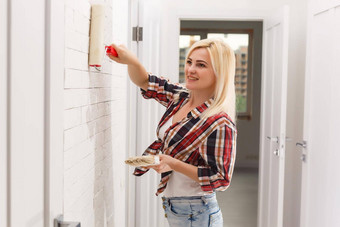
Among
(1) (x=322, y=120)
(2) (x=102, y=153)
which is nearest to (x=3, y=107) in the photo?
(2) (x=102, y=153)

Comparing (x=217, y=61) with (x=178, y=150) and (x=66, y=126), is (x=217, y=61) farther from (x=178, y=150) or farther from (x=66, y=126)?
(x=66, y=126)

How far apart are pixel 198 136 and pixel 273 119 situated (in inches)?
77.9

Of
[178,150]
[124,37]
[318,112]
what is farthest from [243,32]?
[178,150]

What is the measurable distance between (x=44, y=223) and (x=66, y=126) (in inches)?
13.3

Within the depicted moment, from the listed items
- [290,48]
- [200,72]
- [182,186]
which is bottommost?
[182,186]

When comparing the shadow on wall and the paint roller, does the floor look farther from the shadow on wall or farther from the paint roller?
the paint roller

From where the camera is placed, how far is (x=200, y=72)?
6.48 ft

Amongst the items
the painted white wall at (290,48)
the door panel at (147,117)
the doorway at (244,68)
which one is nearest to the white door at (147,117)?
the door panel at (147,117)

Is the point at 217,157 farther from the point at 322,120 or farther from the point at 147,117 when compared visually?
the point at 322,120

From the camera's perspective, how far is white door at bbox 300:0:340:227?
9.55 feet

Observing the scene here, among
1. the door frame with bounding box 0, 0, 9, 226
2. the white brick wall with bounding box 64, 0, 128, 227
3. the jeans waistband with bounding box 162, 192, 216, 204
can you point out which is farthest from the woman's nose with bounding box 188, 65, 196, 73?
the door frame with bounding box 0, 0, 9, 226

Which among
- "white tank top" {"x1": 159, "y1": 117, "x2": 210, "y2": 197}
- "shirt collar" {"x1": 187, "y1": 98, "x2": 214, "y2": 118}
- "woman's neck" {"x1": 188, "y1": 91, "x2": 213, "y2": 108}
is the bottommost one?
"white tank top" {"x1": 159, "y1": 117, "x2": 210, "y2": 197}

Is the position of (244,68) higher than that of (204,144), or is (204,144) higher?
(244,68)

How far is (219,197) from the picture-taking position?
20.9 ft
